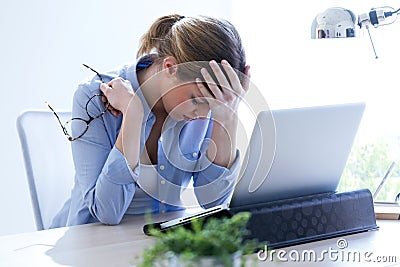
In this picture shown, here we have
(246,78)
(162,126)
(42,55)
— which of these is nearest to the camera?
(246,78)

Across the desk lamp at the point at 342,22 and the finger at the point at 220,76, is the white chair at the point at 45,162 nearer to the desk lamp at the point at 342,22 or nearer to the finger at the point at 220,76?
the finger at the point at 220,76

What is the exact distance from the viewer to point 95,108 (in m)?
1.50

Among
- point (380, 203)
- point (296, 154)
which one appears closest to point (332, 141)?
point (296, 154)

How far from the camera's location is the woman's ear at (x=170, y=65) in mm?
1475

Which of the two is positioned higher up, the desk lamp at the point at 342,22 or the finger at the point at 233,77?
the desk lamp at the point at 342,22

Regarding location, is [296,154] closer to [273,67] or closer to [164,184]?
[164,184]

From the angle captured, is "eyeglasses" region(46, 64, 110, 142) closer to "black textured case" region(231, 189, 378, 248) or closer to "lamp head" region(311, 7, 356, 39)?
"black textured case" region(231, 189, 378, 248)

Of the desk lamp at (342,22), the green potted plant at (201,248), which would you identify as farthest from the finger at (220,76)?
the green potted plant at (201,248)

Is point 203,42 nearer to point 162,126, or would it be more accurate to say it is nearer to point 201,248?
point 162,126

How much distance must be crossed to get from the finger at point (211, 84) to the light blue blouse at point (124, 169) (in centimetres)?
18

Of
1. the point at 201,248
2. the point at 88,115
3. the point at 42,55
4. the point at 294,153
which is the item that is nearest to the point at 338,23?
the point at 294,153

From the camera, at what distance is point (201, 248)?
54 centimetres

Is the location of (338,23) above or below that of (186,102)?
above

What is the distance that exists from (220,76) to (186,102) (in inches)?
4.2
